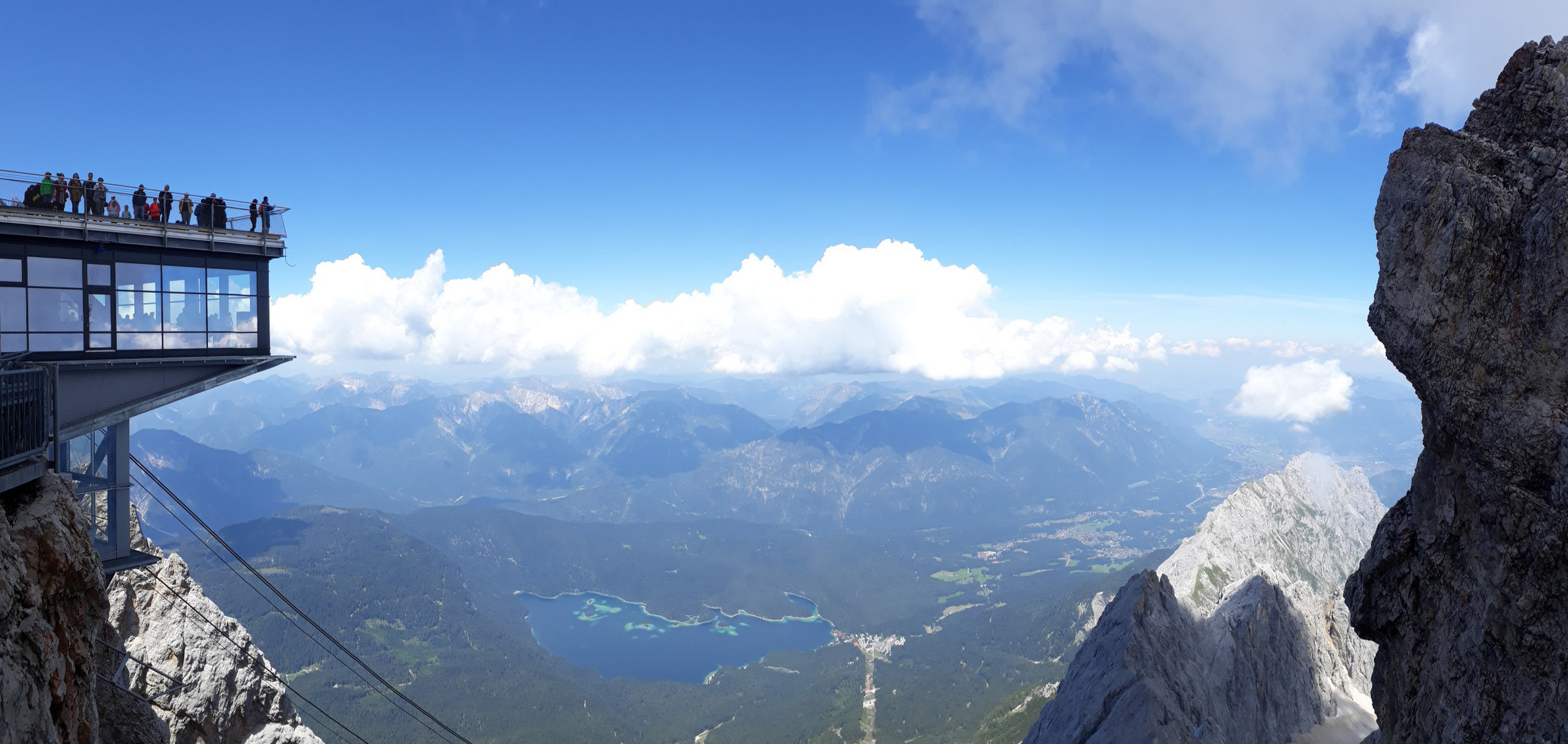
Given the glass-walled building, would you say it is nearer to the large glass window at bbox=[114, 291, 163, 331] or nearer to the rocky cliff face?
the large glass window at bbox=[114, 291, 163, 331]

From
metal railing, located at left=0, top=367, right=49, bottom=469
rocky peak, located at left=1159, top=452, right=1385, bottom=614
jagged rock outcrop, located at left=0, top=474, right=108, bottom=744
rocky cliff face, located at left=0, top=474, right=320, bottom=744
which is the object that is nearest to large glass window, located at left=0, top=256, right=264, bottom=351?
rocky cliff face, located at left=0, top=474, right=320, bottom=744

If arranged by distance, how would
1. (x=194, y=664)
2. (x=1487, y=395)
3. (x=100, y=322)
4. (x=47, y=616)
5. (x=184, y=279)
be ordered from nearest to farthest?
(x=47, y=616) < (x=1487, y=395) < (x=100, y=322) < (x=184, y=279) < (x=194, y=664)

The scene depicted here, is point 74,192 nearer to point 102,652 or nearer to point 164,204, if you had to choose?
point 164,204

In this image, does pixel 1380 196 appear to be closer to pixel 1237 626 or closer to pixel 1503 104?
pixel 1503 104

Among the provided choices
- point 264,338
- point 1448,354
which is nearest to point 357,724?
point 264,338

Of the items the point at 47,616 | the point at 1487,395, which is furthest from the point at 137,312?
the point at 1487,395

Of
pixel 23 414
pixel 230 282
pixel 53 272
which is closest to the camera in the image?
pixel 23 414
